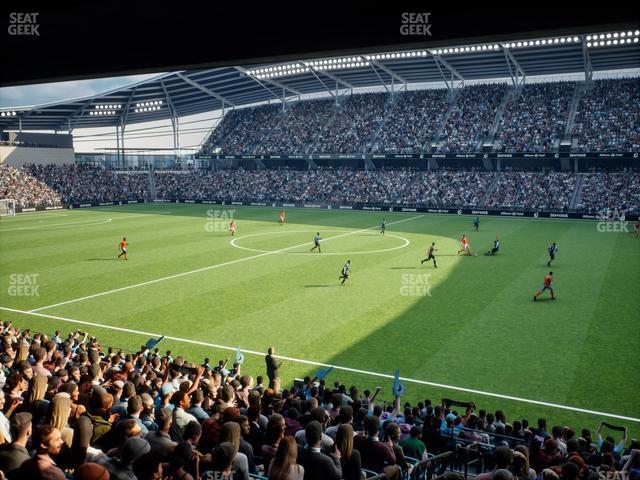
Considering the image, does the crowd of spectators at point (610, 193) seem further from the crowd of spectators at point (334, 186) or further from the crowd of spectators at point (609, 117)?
the crowd of spectators at point (334, 186)

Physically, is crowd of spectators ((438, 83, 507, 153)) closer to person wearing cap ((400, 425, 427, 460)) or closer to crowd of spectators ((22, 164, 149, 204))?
crowd of spectators ((22, 164, 149, 204))

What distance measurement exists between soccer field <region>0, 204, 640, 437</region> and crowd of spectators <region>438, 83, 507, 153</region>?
Result: 2408cm

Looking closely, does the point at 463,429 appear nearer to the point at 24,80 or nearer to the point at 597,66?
the point at 24,80

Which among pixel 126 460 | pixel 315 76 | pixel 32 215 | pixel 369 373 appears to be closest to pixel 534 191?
pixel 315 76

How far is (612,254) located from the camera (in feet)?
109

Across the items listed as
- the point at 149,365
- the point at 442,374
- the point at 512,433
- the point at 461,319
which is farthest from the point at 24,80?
the point at 461,319

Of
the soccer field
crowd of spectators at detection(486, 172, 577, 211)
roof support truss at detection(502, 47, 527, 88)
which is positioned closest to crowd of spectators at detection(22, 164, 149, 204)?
the soccer field

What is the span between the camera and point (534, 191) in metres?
57.7

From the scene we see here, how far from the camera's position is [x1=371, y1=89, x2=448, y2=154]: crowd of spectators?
222 ft

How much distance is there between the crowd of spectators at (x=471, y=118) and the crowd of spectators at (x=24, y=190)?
4978 cm

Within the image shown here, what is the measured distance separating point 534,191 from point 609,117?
11535 mm

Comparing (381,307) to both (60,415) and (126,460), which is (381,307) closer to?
(60,415)

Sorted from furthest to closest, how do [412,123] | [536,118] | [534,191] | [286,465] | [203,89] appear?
[203,89]
[412,123]
[536,118]
[534,191]
[286,465]

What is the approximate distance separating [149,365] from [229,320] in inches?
315
